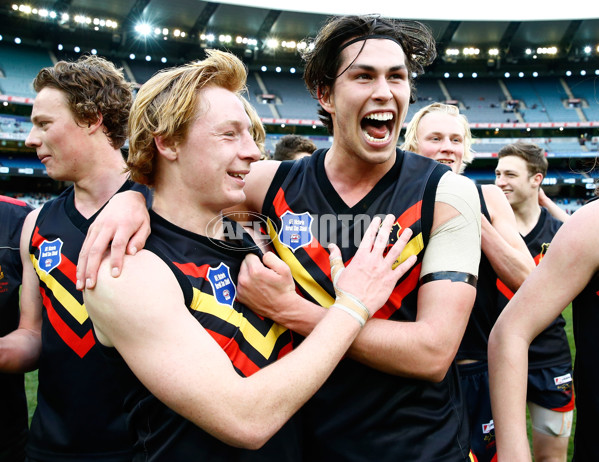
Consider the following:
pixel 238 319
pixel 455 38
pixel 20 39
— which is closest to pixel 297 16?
pixel 455 38

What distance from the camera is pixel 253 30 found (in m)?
32.2

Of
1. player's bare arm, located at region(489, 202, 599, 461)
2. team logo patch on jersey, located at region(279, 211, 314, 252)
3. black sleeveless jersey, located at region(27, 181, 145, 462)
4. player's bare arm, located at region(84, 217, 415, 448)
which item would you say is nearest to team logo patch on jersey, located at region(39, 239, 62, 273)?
black sleeveless jersey, located at region(27, 181, 145, 462)

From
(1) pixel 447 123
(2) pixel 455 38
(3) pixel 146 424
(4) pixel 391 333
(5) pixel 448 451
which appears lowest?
(5) pixel 448 451

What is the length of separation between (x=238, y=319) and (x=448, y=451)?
0.91 metres

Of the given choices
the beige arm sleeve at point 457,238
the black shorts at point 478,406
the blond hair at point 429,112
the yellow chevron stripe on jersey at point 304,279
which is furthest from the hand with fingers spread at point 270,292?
the blond hair at point 429,112

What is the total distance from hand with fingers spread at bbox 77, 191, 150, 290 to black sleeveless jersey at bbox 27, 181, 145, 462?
576 millimetres

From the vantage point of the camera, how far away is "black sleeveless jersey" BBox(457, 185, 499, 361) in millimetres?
2670

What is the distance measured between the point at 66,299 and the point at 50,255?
0.23 m

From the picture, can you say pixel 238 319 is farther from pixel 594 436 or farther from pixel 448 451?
pixel 594 436

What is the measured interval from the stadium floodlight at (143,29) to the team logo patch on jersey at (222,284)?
3251 cm

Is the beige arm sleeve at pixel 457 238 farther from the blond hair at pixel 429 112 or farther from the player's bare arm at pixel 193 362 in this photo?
the blond hair at pixel 429 112

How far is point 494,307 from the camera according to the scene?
2760 mm

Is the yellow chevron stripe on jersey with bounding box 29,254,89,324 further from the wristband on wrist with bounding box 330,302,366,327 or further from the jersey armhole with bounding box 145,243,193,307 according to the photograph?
the wristband on wrist with bounding box 330,302,366,327

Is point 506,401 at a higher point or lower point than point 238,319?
lower
